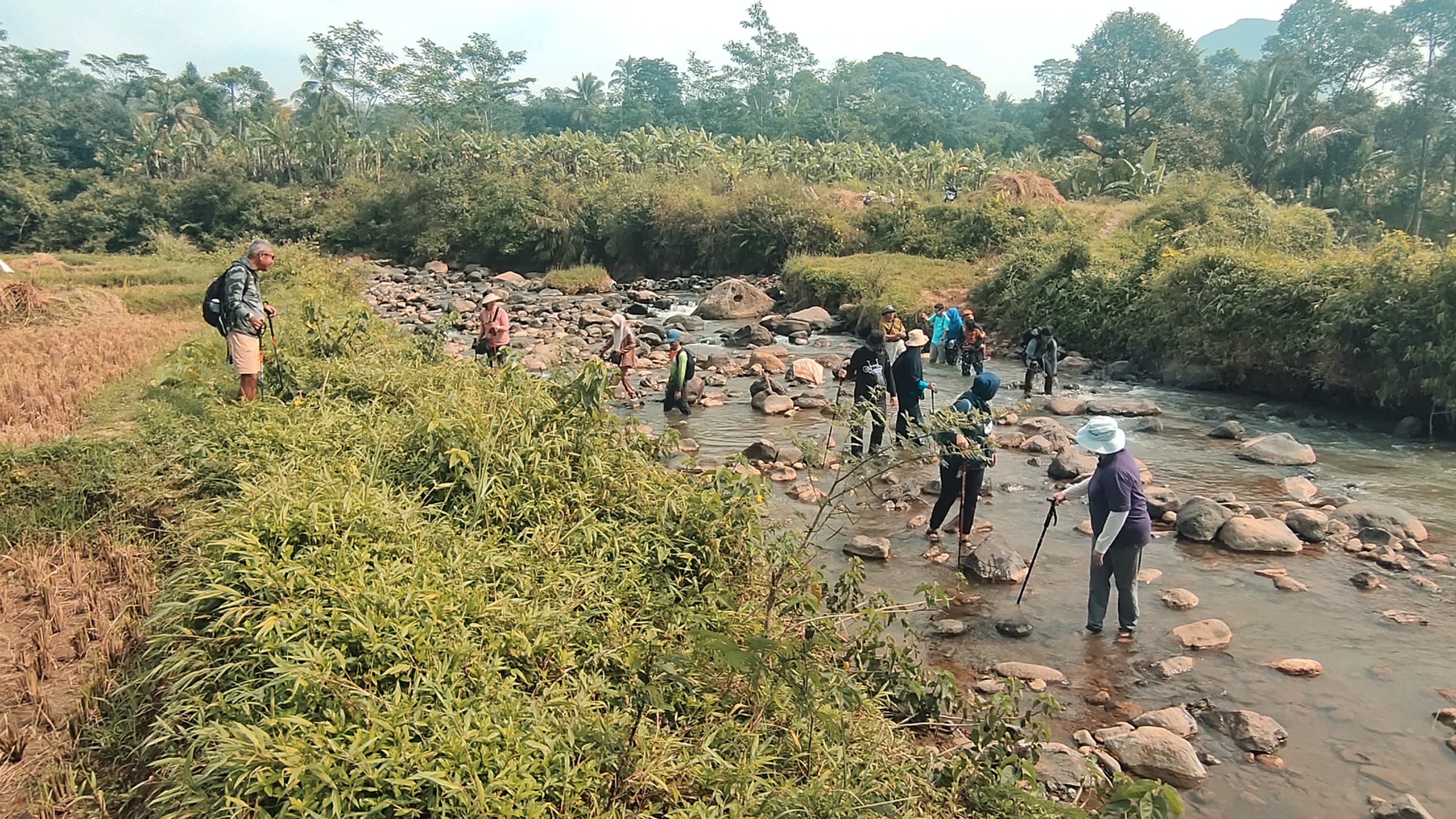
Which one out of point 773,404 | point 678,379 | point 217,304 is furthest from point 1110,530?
point 678,379

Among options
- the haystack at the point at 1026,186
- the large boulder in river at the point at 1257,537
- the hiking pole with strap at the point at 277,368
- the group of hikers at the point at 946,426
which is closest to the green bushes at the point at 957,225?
the haystack at the point at 1026,186

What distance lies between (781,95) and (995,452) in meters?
79.6

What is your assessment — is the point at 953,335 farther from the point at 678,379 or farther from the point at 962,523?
the point at 962,523

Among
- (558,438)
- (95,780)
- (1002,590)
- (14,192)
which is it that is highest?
(14,192)

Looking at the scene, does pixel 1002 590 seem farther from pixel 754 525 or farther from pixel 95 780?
pixel 95 780

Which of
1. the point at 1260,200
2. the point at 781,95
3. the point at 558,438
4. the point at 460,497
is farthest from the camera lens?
the point at 781,95

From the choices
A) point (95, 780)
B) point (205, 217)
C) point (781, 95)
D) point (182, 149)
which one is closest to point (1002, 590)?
point (95, 780)

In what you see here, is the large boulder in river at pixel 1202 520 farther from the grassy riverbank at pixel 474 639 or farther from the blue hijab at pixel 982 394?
the grassy riverbank at pixel 474 639

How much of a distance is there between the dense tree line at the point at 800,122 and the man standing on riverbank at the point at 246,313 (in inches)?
1266

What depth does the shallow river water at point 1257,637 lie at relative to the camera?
5785mm

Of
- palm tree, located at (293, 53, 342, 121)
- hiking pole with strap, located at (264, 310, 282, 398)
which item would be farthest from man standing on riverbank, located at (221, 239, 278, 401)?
palm tree, located at (293, 53, 342, 121)

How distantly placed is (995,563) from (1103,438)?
6.94 feet

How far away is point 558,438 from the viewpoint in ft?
23.2

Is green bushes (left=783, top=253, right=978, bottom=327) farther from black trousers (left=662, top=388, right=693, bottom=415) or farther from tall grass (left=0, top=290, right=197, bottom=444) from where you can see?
tall grass (left=0, top=290, right=197, bottom=444)
